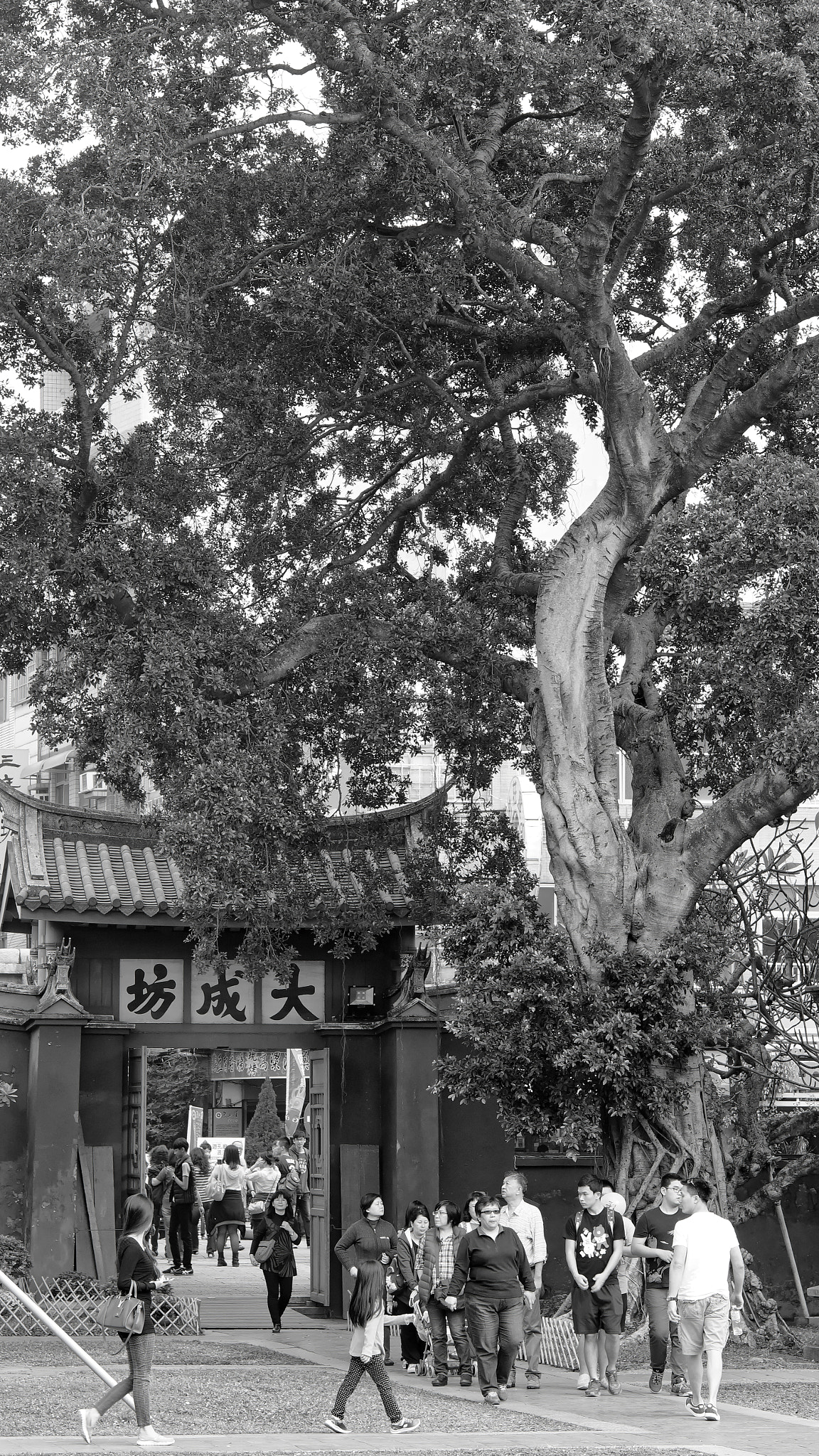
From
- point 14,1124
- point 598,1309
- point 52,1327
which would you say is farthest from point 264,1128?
point 52,1327

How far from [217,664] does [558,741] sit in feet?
9.73

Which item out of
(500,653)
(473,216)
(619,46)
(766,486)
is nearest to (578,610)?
(500,653)

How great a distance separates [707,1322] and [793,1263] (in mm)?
5270

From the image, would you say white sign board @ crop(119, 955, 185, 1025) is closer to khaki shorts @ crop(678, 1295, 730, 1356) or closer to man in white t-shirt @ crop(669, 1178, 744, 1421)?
man in white t-shirt @ crop(669, 1178, 744, 1421)

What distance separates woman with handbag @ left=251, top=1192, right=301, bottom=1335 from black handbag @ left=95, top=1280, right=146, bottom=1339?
266 inches

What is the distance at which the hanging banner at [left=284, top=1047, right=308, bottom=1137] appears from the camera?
30.5m

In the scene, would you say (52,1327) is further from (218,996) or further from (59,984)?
(218,996)

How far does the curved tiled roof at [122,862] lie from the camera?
54.0 ft

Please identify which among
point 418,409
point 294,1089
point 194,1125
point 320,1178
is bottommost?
point 320,1178

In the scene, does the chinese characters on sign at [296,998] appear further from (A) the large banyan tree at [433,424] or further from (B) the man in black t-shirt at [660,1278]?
(B) the man in black t-shirt at [660,1278]

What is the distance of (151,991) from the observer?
1739 cm

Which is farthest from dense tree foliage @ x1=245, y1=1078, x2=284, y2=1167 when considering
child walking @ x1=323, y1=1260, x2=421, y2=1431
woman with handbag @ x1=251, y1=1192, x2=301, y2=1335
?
child walking @ x1=323, y1=1260, x2=421, y2=1431

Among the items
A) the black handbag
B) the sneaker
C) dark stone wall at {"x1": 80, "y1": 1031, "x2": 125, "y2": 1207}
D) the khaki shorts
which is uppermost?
dark stone wall at {"x1": 80, "y1": 1031, "x2": 125, "y2": 1207}

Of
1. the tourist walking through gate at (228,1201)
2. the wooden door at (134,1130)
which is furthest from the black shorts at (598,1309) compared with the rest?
the tourist walking through gate at (228,1201)
